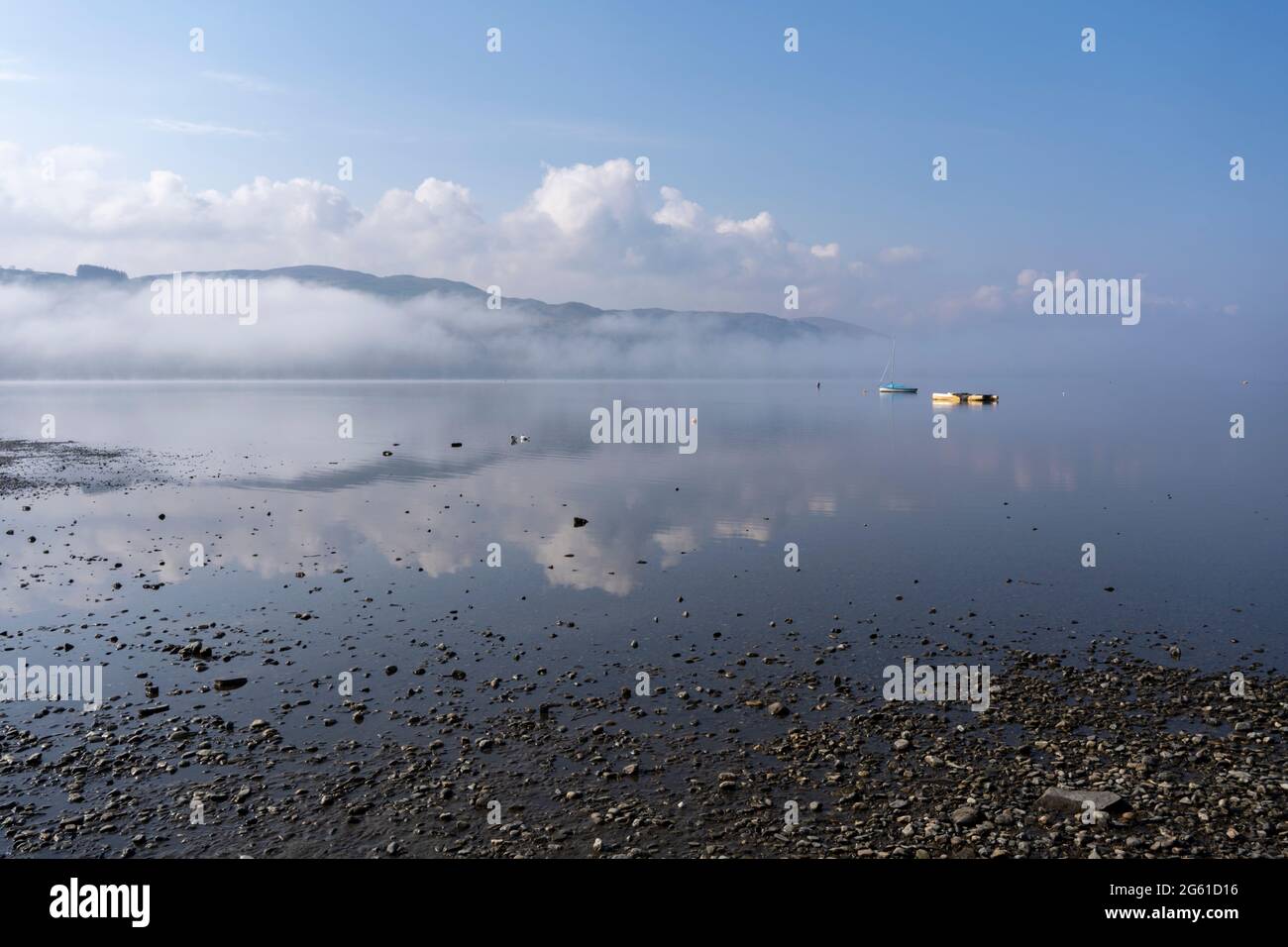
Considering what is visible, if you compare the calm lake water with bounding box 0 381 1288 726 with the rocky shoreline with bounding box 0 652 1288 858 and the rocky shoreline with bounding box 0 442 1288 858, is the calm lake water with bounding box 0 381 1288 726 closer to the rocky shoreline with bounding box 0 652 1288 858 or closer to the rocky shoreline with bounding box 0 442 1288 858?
the rocky shoreline with bounding box 0 442 1288 858

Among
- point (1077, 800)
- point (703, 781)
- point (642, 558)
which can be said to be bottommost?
point (703, 781)

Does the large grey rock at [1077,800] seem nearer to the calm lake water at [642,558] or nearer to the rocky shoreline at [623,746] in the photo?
the rocky shoreline at [623,746]

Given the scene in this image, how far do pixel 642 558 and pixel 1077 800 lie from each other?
25.1 m

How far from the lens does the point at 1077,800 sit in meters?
15.5

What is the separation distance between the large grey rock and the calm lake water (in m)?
7.05

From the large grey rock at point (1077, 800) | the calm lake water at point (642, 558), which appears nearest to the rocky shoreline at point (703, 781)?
the large grey rock at point (1077, 800)

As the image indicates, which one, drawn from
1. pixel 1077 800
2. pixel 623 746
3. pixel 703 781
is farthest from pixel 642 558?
pixel 1077 800

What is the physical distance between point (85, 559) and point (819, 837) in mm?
36700

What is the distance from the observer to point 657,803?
1608 centimetres

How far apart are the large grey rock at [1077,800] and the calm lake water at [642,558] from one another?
7.05m

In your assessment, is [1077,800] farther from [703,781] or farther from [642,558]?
[642,558]
